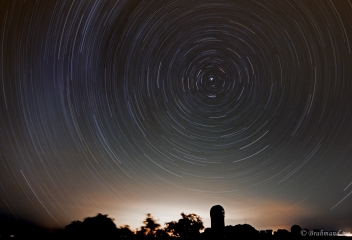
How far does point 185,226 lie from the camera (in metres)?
41.6

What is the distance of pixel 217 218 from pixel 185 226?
16.3 metres

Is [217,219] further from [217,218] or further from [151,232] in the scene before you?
[151,232]

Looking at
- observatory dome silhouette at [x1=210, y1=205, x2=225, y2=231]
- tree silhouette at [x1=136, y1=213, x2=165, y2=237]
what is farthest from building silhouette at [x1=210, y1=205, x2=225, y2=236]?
tree silhouette at [x1=136, y1=213, x2=165, y2=237]

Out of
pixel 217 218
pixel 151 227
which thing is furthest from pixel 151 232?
pixel 217 218

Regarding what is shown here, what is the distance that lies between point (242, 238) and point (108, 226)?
15779 mm

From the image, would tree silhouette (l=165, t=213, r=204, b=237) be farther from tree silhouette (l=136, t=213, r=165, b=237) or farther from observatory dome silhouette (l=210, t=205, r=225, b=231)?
observatory dome silhouette (l=210, t=205, r=225, b=231)

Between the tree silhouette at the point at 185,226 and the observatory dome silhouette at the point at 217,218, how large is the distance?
15451mm

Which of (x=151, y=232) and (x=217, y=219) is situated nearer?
(x=217, y=219)

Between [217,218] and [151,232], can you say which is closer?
[217,218]

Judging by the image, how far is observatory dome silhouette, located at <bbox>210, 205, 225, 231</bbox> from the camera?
25734mm

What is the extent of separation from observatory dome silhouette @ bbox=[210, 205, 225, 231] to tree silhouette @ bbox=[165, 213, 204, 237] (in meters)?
15.5

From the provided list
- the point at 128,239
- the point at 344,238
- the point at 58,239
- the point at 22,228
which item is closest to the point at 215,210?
the point at 128,239

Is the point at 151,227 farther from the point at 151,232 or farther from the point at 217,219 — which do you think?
the point at 217,219

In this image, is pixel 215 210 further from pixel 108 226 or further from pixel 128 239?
pixel 108 226
